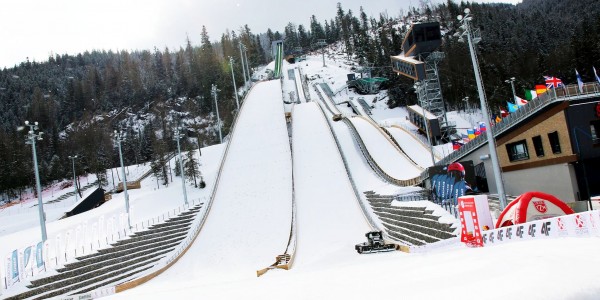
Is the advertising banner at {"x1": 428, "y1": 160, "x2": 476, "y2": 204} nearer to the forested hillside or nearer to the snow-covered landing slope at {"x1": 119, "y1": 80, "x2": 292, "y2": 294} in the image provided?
the snow-covered landing slope at {"x1": 119, "y1": 80, "x2": 292, "y2": 294}

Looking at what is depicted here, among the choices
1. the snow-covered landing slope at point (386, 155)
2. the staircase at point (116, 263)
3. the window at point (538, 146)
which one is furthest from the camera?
the snow-covered landing slope at point (386, 155)

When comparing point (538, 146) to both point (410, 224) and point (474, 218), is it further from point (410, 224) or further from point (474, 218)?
point (474, 218)

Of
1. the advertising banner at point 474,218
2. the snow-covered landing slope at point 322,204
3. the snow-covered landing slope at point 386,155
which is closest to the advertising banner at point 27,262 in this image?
the snow-covered landing slope at point 322,204

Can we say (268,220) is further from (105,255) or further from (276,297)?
(276,297)

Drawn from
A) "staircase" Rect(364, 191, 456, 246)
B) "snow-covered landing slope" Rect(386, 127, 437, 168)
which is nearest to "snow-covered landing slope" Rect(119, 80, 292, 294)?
"staircase" Rect(364, 191, 456, 246)

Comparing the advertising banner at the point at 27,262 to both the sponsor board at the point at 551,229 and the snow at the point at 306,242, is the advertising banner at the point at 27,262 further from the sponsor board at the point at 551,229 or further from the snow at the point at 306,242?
the sponsor board at the point at 551,229

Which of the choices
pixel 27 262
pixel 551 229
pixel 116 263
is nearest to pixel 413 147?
pixel 116 263
